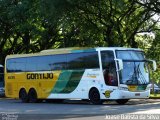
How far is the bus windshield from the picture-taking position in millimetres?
27531

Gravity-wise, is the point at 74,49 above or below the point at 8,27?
below

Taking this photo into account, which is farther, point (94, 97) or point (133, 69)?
point (94, 97)

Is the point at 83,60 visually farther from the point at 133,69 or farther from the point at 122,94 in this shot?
the point at 122,94

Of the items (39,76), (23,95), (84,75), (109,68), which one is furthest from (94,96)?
(23,95)

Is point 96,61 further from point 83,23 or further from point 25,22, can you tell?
point 25,22

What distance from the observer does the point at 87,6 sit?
1419 inches

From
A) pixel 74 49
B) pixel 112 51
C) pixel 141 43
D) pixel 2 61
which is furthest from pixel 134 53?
pixel 2 61

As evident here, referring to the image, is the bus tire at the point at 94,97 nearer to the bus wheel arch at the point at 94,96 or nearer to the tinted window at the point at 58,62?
the bus wheel arch at the point at 94,96

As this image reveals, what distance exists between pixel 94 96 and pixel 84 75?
1401 millimetres

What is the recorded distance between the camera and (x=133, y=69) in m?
27.9

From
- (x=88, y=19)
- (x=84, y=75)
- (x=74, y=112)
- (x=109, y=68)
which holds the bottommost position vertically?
(x=74, y=112)

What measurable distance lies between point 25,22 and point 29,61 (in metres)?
7.68

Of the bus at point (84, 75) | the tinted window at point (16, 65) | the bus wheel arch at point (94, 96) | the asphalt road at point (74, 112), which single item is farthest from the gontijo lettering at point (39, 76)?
the asphalt road at point (74, 112)

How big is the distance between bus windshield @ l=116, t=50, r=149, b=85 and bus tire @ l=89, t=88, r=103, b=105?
6.08 ft
